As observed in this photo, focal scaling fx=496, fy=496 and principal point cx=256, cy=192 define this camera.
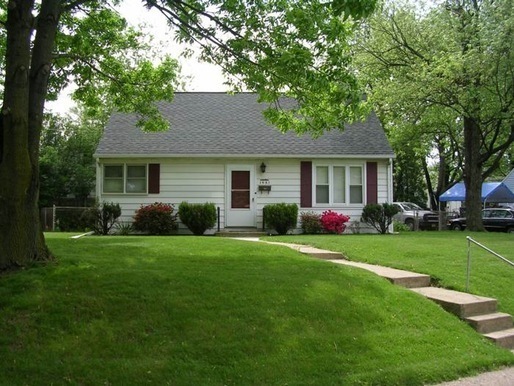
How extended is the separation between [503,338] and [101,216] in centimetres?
1386

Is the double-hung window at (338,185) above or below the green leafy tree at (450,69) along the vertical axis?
below

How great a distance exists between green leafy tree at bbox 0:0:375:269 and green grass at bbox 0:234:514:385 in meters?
1.18

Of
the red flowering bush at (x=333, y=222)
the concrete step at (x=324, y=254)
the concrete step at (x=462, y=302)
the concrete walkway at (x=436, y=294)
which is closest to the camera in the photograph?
the concrete walkway at (x=436, y=294)

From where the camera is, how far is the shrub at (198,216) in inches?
675

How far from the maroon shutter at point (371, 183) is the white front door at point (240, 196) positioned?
4365 mm

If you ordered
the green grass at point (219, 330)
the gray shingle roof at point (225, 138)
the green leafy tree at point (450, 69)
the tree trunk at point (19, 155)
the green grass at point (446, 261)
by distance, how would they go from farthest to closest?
the green leafy tree at point (450, 69) < the gray shingle roof at point (225, 138) < the green grass at point (446, 261) < the tree trunk at point (19, 155) < the green grass at point (219, 330)

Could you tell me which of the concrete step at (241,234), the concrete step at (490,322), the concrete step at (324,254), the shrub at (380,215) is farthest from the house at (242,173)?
the concrete step at (490,322)

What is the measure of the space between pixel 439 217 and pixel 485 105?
8218mm

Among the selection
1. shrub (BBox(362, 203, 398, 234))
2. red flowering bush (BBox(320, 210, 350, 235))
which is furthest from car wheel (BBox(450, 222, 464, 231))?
red flowering bush (BBox(320, 210, 350, 235))

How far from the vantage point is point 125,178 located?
18.3 metres

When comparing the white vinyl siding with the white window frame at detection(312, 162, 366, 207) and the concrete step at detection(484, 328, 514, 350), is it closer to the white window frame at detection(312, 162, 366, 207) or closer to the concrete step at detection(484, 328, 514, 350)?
the white window frame at detection(312, 162, 366, 207)

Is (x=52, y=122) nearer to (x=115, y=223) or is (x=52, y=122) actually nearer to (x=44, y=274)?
(x=115, y=223)

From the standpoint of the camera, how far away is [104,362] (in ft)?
16.2

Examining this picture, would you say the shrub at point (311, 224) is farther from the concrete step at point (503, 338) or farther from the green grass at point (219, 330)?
the concrete step at point (503, 338)
